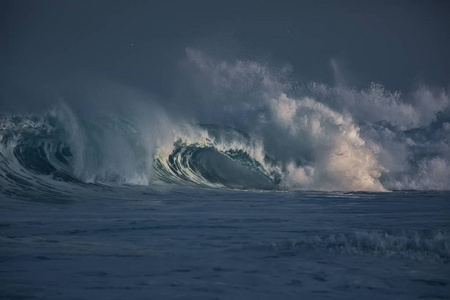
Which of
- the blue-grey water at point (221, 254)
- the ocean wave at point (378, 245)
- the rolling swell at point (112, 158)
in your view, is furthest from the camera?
the rolling swell at point (112, 158)

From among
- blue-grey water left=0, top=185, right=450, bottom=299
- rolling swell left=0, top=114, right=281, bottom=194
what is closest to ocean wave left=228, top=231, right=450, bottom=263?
blue-grey water left=0, top=185, right=450, bottom=299

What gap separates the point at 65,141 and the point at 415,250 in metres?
15.4

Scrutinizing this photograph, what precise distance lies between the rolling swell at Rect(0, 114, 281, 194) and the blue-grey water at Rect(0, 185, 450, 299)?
6.04 metres

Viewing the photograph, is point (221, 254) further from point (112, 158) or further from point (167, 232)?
point (112, 158)

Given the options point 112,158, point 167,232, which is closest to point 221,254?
point 167,232

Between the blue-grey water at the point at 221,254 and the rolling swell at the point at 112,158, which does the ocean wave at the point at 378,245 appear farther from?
the rolling swell at the point at 112,158

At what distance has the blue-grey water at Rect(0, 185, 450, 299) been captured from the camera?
4.47m

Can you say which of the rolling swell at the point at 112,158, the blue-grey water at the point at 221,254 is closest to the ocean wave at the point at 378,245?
the blue-grey water at the point at 221,254

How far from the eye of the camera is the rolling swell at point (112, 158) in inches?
634

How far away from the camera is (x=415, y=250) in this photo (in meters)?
5.99

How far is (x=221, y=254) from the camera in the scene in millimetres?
5918

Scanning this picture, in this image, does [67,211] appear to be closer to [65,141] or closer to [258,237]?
[258,237]

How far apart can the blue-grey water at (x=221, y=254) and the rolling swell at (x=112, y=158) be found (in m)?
6.04

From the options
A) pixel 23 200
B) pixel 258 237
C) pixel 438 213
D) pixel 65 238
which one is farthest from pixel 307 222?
pixel 23 200
